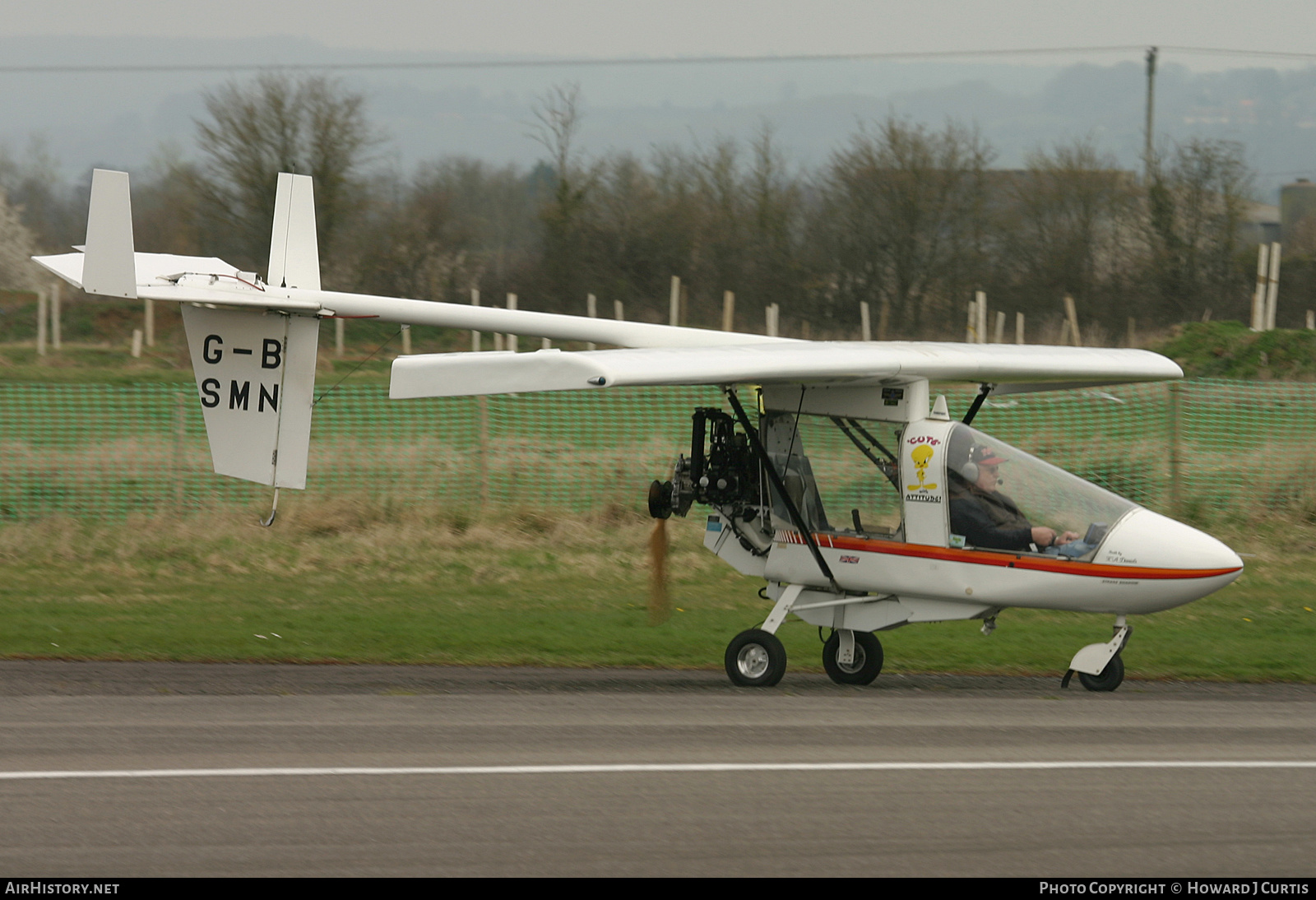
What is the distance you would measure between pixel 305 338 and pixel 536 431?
907 centimetres

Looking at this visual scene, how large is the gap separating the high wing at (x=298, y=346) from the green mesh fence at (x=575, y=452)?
246 inches

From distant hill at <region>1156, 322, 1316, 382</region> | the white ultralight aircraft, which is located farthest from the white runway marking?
distant hill at <region>1156, 322, 1316, 382</region>

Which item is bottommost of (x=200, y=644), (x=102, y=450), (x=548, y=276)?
(x=200, y=644)

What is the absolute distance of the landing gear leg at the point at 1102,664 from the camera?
32.3 ft

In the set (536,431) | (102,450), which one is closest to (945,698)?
(536,431)

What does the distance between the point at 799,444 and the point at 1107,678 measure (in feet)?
8.98

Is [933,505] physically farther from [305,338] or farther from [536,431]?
[536,431]

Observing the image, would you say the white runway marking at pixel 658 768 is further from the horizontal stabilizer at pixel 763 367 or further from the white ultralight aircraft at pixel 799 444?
the horizontal stabilizer at pixel 763 367

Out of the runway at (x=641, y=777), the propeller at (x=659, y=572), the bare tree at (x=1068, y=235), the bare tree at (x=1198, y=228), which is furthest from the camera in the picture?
the bare tree at (x=1068, y=235)

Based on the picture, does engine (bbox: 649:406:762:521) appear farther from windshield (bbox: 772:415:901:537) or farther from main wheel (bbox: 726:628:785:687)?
main wheel (bbox: 726:628:785:687)

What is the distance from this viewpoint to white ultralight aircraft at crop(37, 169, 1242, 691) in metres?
9.43

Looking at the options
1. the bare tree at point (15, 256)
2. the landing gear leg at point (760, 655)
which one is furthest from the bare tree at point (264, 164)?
the landing gear leg at point (760, 655)

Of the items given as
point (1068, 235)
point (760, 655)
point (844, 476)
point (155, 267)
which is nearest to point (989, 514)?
point (844, 476)

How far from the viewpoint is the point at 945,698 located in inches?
391
